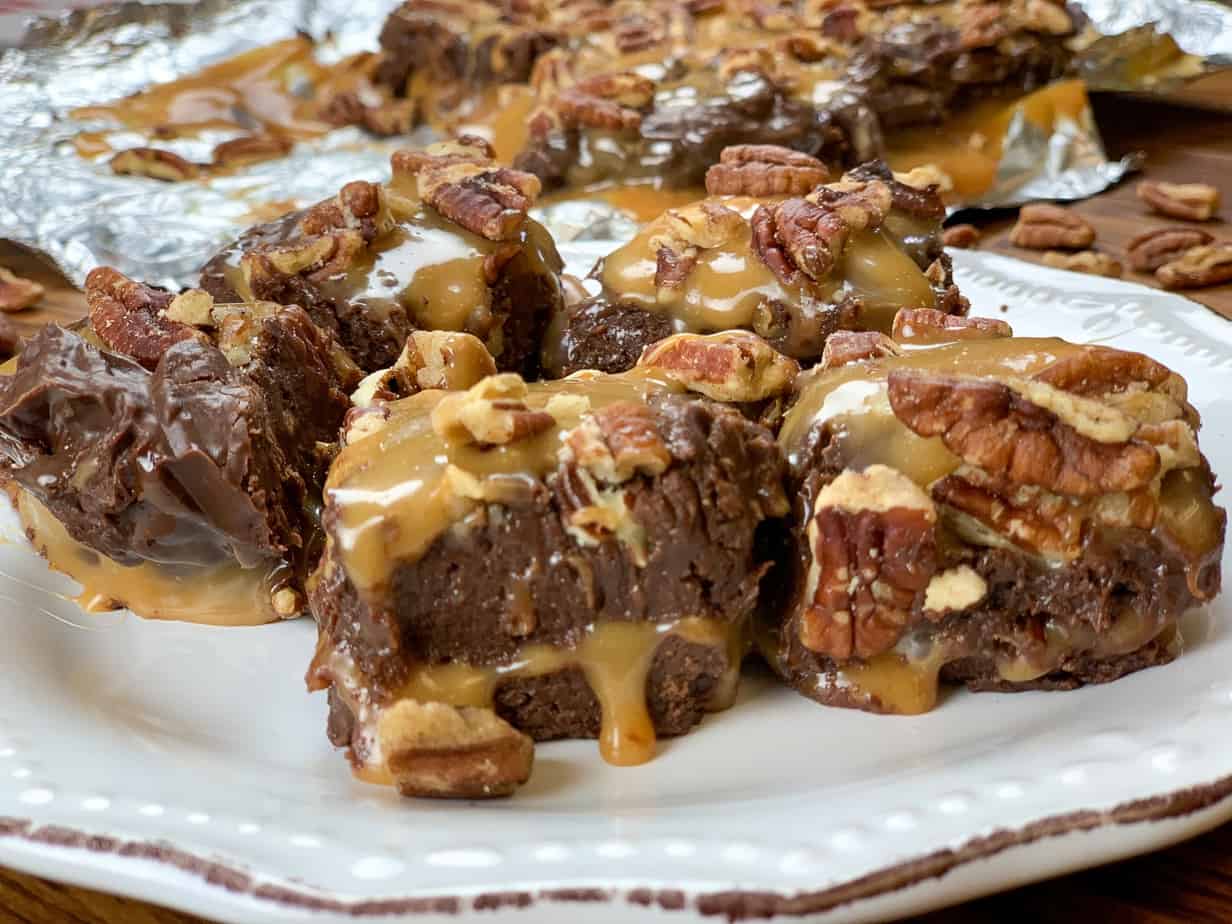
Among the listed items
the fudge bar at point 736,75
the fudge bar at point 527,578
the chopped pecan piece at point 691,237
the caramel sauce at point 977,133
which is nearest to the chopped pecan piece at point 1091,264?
the caramel sauce at point 977,133

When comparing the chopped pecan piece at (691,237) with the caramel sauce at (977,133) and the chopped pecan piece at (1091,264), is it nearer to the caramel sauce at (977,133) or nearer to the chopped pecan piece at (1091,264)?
the chopped pecan piece at (1091,264)

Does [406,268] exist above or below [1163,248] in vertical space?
above

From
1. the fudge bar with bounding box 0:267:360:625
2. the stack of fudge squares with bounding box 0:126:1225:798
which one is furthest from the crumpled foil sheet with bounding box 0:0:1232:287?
the stack of fudge squares with bounding box 0:126:1225:798

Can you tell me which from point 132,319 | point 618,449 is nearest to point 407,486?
point 618,449

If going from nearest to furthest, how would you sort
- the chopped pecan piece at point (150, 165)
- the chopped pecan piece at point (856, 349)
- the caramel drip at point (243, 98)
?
1. the chopped pecan piece at point (856, 349)
2. the chopped pecan piece at point (150, 165)
3. the caramel drip at point (243, 98)

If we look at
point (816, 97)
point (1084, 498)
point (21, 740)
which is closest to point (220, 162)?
point (816, 97)

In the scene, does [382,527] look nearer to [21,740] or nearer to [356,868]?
[356,868]

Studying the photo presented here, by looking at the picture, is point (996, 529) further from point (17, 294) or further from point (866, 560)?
point (17, 294)
